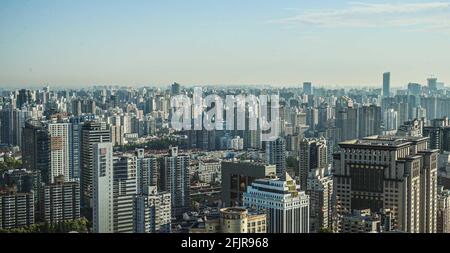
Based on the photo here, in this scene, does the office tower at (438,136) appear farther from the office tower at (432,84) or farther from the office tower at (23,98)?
the office tower at (23,98)

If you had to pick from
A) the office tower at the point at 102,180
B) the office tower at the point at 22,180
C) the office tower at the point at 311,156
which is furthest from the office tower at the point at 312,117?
the office tower at the point at 22,180

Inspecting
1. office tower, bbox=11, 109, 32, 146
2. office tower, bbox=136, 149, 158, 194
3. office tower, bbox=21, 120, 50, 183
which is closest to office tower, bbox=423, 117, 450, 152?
office tower, bbox=136, 149, 158, 194

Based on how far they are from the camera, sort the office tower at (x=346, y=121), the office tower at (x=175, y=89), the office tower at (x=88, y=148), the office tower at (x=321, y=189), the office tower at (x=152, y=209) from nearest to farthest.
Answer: the office tower at (x=152, y=209) < the office tower at (x=175, y=89) < the office tower at (x=321, y=189) < the office tower at (x=346, y=121) < the office tower at (x=88, y=148)

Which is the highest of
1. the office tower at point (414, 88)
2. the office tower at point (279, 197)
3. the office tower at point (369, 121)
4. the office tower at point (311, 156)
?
the office tower at point (414, 88)

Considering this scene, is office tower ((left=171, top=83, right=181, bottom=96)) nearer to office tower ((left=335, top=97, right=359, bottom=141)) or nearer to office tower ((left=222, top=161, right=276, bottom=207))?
office tower ((left=222, top=161, right=276, bottom=207))
